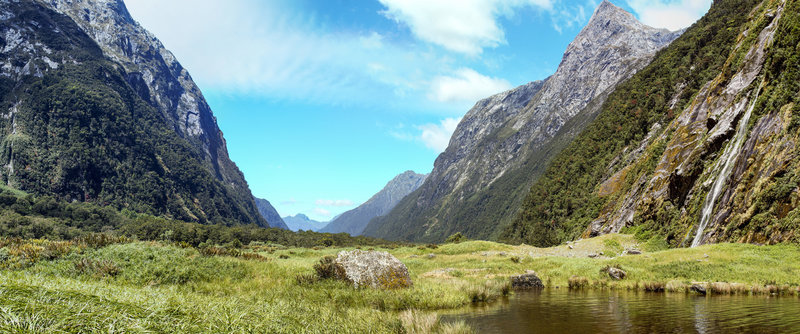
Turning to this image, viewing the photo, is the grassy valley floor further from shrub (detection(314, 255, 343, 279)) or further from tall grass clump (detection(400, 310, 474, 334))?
shrub (detection(314, 255, 343, 279))

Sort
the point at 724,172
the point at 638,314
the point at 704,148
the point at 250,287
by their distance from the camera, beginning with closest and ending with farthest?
1. the point at 638,314
2. the point at 250,287
3. the point at 724,172
4. the point at 704,148

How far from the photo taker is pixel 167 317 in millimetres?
7207

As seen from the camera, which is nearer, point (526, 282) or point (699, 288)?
point (699, 288)

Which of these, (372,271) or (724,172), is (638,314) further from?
(724,172)

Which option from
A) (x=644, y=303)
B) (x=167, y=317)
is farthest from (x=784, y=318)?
(x=167, y=317)

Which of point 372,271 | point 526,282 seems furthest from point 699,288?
point 372,271

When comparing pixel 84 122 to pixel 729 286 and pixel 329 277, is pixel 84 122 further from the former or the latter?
pixel 729 286

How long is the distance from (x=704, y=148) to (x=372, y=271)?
4277 cm

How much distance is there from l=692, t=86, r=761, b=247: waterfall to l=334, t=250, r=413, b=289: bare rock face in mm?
29718

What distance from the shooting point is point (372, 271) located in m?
19.5

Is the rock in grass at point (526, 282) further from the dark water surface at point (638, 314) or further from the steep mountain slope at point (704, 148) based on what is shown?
the steep mountain slope at point (704, 148)

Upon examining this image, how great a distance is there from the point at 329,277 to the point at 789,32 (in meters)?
46.3

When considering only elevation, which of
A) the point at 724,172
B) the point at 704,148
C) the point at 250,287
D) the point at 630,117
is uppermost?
the point at 630,117

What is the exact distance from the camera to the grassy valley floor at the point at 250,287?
266 inches
